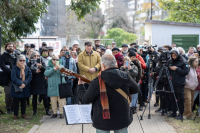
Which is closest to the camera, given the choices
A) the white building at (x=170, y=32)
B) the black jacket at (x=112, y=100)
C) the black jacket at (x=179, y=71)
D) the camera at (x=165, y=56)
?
the black jacket at (x=112, y=100)

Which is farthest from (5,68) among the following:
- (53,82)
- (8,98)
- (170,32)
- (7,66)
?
(170,32)

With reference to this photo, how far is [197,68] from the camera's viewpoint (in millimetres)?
7996

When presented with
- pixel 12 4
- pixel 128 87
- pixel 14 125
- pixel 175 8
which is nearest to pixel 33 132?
pixel 14 125

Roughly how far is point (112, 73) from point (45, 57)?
17.9 ft

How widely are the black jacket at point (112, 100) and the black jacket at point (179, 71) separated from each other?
3809mm

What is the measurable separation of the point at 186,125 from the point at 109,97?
4.11 meters

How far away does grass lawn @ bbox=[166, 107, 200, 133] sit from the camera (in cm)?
664

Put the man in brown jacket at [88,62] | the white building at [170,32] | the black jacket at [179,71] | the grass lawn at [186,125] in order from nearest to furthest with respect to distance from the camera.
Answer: the grass lawn at [186,125] → the black jacket at [179,71] → the man in brown jacket at [88,62] → the white building at [170,32]

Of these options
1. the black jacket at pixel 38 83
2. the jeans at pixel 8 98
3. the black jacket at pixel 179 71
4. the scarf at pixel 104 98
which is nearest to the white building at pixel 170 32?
the black jacket at pixel 179 71

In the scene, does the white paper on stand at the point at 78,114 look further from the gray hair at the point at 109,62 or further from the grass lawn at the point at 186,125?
the grass lawn at the point at 186,125

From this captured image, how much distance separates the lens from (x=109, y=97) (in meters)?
3.71

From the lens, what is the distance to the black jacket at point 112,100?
3.64 meters

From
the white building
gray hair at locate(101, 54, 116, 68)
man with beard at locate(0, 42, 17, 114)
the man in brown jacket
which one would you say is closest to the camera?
the man in brown jacket

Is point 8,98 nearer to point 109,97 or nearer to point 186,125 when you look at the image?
point 186,125
